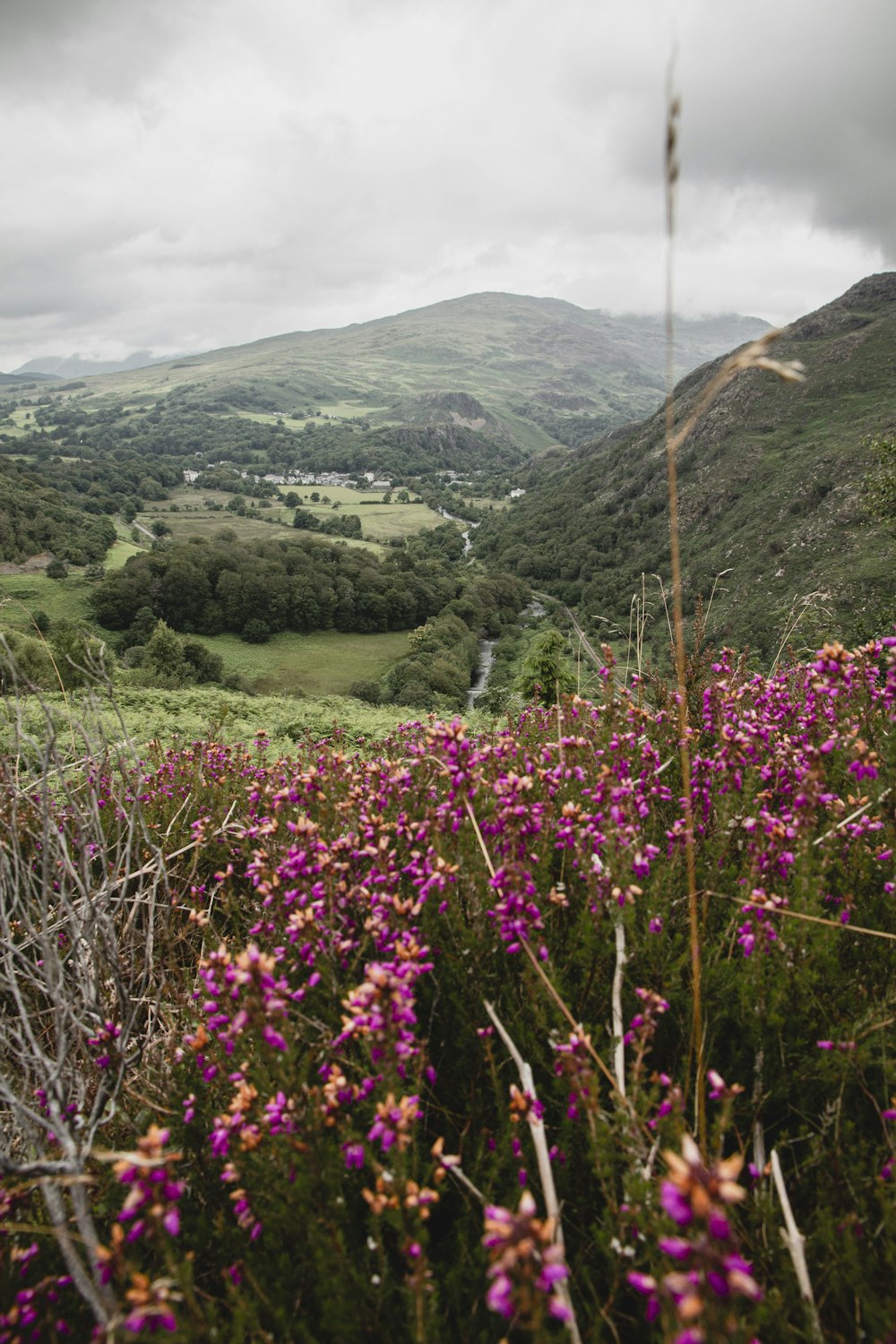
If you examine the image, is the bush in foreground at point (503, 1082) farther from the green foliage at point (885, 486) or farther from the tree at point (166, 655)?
the tree at point (166, 655)

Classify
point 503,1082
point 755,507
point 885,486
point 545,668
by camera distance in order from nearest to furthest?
1. point 503,1082
2. point 545,668
3. point 885,486
4. point 755,507

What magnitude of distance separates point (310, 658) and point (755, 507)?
196 ft

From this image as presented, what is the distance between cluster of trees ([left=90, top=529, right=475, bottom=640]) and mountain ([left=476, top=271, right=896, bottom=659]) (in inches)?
1115

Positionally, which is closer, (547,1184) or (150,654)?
(547,1184)

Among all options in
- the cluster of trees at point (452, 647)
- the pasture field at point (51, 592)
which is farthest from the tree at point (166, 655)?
the pasture field at point (51, 592)

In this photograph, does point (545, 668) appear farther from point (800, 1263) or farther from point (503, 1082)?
point (800, 1263)

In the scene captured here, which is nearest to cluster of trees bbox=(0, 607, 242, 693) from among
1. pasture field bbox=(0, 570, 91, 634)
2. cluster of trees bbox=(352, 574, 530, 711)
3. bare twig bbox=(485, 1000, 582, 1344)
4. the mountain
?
pasture field bbox=(0, 570, 91, 634)

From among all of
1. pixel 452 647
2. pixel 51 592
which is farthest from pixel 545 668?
pixel 51 592

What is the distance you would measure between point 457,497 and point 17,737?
19588 cm

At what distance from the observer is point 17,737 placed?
330 centimetres

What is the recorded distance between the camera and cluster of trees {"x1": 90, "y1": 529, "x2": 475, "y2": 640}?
7862cm

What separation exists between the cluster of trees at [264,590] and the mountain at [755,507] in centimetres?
2832

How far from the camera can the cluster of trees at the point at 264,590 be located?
7862 cm

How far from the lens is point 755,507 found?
78.9 m
